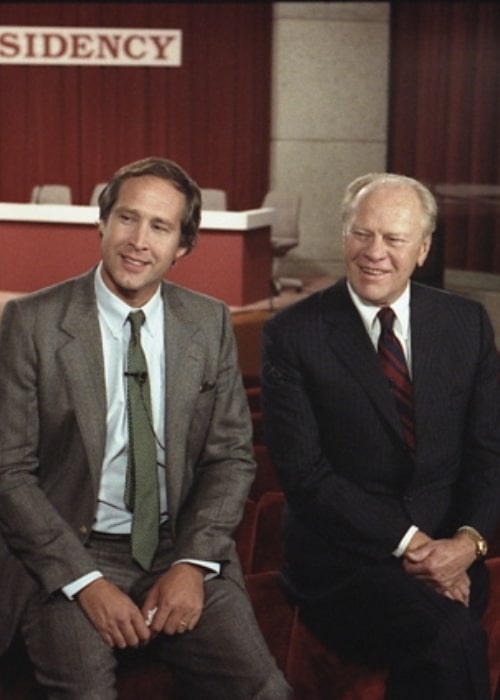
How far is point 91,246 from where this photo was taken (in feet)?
26.9

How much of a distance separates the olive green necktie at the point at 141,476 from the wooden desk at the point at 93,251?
566 centimetres

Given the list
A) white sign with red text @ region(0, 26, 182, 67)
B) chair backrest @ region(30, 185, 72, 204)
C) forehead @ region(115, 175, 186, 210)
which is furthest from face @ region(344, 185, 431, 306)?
white sign with red text @ region(0, 26, 182, 67)

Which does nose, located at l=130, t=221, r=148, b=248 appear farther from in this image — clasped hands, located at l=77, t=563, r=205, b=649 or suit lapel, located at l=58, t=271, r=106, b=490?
clasped hands, located at l=77, t=563, r=205, b=649

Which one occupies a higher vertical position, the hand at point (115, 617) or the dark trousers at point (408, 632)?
the hand at point (115, 617)

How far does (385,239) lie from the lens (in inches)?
85.7

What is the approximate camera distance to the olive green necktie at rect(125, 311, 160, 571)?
195 centimetres

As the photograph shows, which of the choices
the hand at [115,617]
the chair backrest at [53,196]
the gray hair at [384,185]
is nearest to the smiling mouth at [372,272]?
the gray hair at [384,185]

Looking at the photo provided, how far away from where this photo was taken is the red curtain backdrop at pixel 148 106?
10.5 m

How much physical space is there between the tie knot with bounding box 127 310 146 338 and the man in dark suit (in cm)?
33

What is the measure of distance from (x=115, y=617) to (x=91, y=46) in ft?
28.6

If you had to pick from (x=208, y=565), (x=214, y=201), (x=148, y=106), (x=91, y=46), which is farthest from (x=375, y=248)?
(x=148, y=106)

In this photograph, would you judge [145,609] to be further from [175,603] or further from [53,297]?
[53,297]

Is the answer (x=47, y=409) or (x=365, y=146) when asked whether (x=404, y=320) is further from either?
(x=365, y=146)

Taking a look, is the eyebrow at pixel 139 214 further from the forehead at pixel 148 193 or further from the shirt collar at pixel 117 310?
the shirt collar at pixel 117 310
